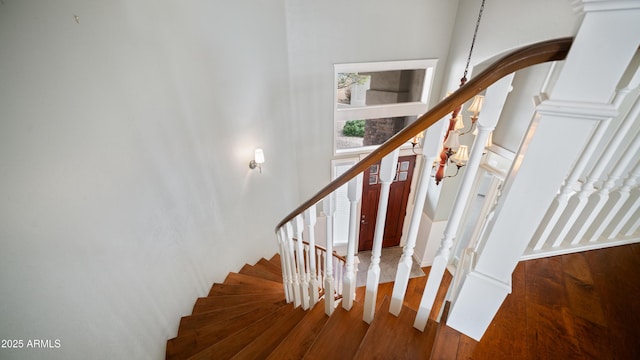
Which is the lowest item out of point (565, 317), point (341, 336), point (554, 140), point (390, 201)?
point (390, 201)

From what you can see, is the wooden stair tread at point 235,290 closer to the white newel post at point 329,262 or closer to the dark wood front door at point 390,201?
the white newel post at point 329,262

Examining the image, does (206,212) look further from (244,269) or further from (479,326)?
(479,326)

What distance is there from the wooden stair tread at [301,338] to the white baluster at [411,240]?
1.79 ft

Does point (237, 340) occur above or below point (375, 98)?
below

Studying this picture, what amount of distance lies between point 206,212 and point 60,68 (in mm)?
1460

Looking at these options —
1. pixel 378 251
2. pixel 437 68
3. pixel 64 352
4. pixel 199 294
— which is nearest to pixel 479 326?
pixel 378 251

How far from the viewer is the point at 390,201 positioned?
15.4ft

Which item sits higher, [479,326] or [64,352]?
[479,326]

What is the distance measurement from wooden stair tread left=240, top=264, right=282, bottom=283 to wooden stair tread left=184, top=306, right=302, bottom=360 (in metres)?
1.17

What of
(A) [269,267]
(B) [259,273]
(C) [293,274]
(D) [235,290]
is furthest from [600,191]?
(A) [269,267]

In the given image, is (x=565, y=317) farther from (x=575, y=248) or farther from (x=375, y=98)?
(x=375, y=98)

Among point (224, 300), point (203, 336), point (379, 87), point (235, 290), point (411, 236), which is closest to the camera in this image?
point (411, 236)

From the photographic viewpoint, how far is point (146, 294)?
159 centimetres

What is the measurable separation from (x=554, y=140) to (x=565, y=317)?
30.8 inches
